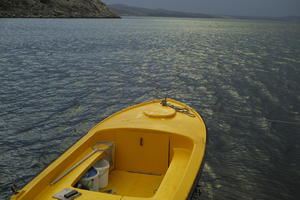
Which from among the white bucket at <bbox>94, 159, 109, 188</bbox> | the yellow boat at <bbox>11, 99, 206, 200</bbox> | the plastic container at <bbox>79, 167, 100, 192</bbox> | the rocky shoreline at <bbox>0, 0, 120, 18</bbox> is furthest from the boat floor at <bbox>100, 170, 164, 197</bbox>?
the rocky shoreline at <bbox>0, 0, 120, 18</bbox>

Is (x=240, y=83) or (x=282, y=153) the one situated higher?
(x=240, y=83)

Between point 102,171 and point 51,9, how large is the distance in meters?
138

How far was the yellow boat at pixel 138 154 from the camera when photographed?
6.63 m

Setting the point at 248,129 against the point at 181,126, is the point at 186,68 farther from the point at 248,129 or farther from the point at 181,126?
the point at 181,126

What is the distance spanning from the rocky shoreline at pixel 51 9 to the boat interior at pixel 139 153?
123767 millimetres

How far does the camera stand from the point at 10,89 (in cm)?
1866

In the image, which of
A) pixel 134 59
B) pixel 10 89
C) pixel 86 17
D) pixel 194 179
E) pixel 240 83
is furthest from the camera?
pixel 86 17

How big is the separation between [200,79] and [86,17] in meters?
141

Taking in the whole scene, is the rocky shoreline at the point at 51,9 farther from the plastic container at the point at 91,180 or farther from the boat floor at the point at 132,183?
the plastic container at the point at 91,180

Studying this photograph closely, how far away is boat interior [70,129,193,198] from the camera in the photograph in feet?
25.6

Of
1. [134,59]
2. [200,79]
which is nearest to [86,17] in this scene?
[134,59]

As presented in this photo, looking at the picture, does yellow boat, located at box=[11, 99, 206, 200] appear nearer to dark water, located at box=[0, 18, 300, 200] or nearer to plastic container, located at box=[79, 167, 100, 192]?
plastic container, located at box=[79, 167, 100, 192]

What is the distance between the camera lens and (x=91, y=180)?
6.78m

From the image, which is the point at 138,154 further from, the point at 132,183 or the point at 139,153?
the point at 132,183
